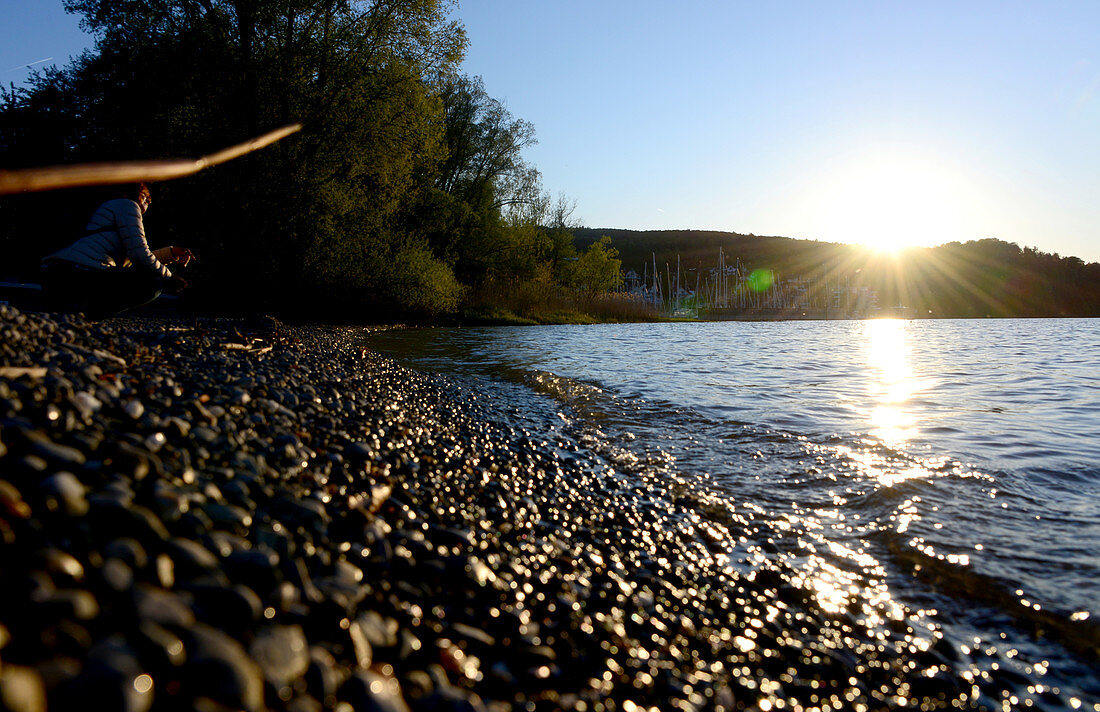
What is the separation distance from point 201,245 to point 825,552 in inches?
911

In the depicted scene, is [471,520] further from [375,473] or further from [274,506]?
[274,506]

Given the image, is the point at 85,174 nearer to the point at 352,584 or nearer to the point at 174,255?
the point at 352,584

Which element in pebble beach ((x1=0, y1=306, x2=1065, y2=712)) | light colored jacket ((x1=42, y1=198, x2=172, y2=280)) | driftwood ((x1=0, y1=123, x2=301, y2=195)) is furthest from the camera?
light colored jacket ((x1=42, y1=198, x2=172, y2=280))

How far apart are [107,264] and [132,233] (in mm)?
621

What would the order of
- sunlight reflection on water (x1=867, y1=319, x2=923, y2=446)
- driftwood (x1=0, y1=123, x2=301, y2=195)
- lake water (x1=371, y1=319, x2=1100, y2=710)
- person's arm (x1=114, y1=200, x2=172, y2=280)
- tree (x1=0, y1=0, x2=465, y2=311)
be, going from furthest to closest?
tree (x1=0, y1=0, x2=465, y2=311)
sunlight reflection on water (x1=867, y1=319, x2=923, y2=446)
person's arm (x1=114, y1=200, x2=172, y2=280)
lake water (x1=371, y1=319, x2=1100, y2=710)
driftwood (x1=0, y1=123, x2=301, y2=195)

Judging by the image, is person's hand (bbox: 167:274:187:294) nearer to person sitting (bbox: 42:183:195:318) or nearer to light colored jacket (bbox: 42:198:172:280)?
person sitting (bbox: 42:183:195:318)

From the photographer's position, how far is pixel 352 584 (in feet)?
8.08

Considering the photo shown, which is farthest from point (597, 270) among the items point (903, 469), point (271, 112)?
point (903, 469)

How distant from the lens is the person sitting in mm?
7875

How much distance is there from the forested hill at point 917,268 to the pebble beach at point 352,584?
376 ft

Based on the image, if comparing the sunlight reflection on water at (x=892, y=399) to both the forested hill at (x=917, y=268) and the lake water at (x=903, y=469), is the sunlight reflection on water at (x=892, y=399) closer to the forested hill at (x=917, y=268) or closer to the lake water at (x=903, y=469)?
the lake water at (x=903, y=469)

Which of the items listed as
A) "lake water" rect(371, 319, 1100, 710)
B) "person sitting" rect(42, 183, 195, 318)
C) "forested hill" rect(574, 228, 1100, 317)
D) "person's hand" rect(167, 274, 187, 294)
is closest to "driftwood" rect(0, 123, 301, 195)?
"lake water" rect(371, 319, 1100, 710)

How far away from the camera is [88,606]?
172cm

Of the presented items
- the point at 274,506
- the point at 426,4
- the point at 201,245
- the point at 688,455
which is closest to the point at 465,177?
the point at 426,4
